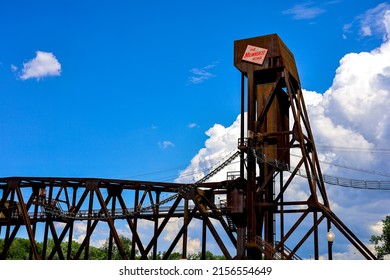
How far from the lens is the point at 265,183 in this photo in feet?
167

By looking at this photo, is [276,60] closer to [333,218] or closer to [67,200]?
[333,218]

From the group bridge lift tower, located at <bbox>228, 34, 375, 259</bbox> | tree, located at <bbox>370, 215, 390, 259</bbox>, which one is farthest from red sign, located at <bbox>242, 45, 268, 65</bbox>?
tree, located at <bbox>370, 215, 390, 259</bbox>

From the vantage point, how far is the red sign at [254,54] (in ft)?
175

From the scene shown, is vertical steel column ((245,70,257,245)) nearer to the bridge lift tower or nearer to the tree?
the bridge lift tower

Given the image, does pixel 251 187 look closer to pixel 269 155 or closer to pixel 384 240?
pixel 269 155

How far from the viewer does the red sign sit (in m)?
53.3

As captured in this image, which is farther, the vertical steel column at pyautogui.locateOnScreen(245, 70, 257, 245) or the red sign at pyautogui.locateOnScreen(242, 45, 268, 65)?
the red sign at pyautogui.locateOnScreen(242, 45, 268, 65)

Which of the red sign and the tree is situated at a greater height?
the red sign

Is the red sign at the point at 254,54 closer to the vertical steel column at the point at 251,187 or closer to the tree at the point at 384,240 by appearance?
the vertical steel column at the point at 251,187

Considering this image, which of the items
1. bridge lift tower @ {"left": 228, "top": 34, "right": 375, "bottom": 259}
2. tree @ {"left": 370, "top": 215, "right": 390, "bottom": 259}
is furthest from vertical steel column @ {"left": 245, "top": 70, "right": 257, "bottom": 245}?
tree @ {"left": 370, "top": 215, "right": 390, "bottom": 259}

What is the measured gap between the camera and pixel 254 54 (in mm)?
53812

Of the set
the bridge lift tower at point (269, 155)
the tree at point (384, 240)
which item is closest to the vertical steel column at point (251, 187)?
the bridge lift tower at point (269, 155)

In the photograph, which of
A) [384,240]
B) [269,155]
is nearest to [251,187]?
[269,155]
